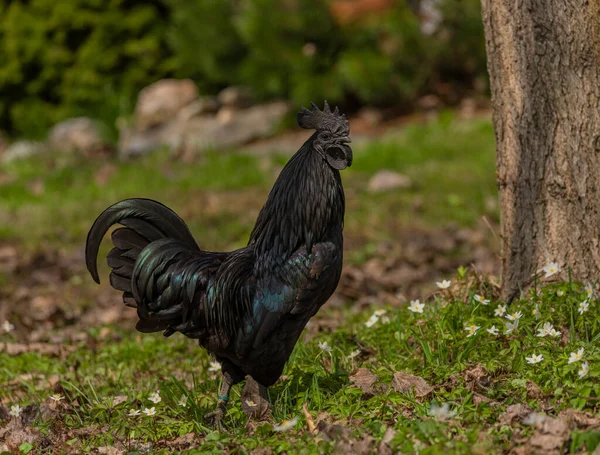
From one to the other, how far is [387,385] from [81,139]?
403 inches

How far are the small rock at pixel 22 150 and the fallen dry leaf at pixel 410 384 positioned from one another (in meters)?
10.3

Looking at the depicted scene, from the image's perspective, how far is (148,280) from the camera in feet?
A: 13.1

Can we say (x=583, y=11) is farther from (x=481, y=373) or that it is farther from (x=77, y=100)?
(x=77, y=100)

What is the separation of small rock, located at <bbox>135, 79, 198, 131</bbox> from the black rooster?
1015 centimetres

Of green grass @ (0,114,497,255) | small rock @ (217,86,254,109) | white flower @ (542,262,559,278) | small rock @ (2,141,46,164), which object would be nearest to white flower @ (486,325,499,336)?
white flower @ (542,262,559,278)

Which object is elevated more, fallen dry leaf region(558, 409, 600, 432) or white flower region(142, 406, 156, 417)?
fallen dry leaf region(558, 409, 600, 432)

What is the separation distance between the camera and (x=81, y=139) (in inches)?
525

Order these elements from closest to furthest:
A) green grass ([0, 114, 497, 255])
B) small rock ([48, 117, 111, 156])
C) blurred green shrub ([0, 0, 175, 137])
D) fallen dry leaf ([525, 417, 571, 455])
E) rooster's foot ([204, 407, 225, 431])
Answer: fallen dry leaf ([525, 417, 571, 455]) → rooster's foot ([204, 407, 225, 431]) → green grass ([0, 114, 497, 255]) → small rock ([48, 117, 111, 156]) → blurred green shrub ([0, 0, 175, 137])

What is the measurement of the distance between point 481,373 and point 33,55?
483 inches

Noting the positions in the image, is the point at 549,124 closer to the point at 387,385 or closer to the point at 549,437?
the point at 387,385

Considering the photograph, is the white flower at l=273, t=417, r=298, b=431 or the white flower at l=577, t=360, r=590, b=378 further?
the white flower at l=577, t=360, r=590, b=378

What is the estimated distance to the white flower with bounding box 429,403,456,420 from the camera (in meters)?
3.22

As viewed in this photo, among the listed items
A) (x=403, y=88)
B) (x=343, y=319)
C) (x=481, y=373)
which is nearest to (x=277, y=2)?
(x=403, y=88)

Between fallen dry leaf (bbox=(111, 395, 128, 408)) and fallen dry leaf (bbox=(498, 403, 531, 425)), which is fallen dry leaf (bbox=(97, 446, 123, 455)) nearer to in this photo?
fallen dry leaf (bbox=(111, 395, 128, 408))
